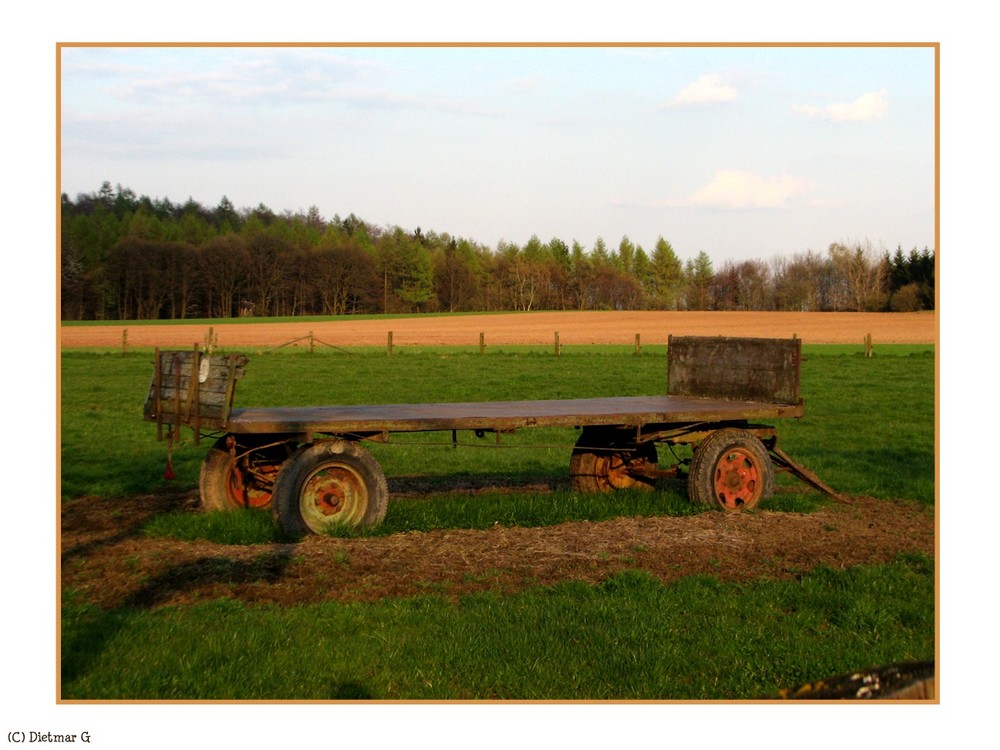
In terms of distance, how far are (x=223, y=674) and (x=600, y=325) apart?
70.5m

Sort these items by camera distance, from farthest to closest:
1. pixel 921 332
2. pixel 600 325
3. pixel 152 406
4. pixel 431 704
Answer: pixel 600 325, pixel 921 332, pixel 152 406, pixel 431 704

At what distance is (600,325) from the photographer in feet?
249

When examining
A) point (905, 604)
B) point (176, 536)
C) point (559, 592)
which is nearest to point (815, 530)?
point (905, 604)

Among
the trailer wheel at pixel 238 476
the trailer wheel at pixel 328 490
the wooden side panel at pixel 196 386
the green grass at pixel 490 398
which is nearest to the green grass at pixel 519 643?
the trailer wheel at pixel 328 490

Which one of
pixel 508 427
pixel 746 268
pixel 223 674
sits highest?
pixel 746 268

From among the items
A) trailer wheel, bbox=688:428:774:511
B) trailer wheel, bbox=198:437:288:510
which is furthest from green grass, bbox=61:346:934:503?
trailer wheel, bbox=688:428:774:511

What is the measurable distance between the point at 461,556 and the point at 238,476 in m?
2.93

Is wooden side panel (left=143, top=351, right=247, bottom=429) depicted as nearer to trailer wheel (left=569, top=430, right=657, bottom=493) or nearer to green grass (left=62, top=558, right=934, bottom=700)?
green grass (left=62, top=558, right=934, bottom=700)

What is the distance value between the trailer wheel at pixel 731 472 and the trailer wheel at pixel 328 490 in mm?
3314

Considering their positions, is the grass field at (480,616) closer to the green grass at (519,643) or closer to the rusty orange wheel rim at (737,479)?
the green grass at (519,643)

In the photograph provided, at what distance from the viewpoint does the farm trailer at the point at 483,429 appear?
9672mm

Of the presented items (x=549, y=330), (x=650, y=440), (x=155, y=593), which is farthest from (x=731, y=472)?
(x=549, y=330)

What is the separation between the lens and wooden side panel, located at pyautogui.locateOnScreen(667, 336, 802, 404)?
1180 centimetres

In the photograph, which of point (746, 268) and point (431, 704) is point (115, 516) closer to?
point (431, 704)
